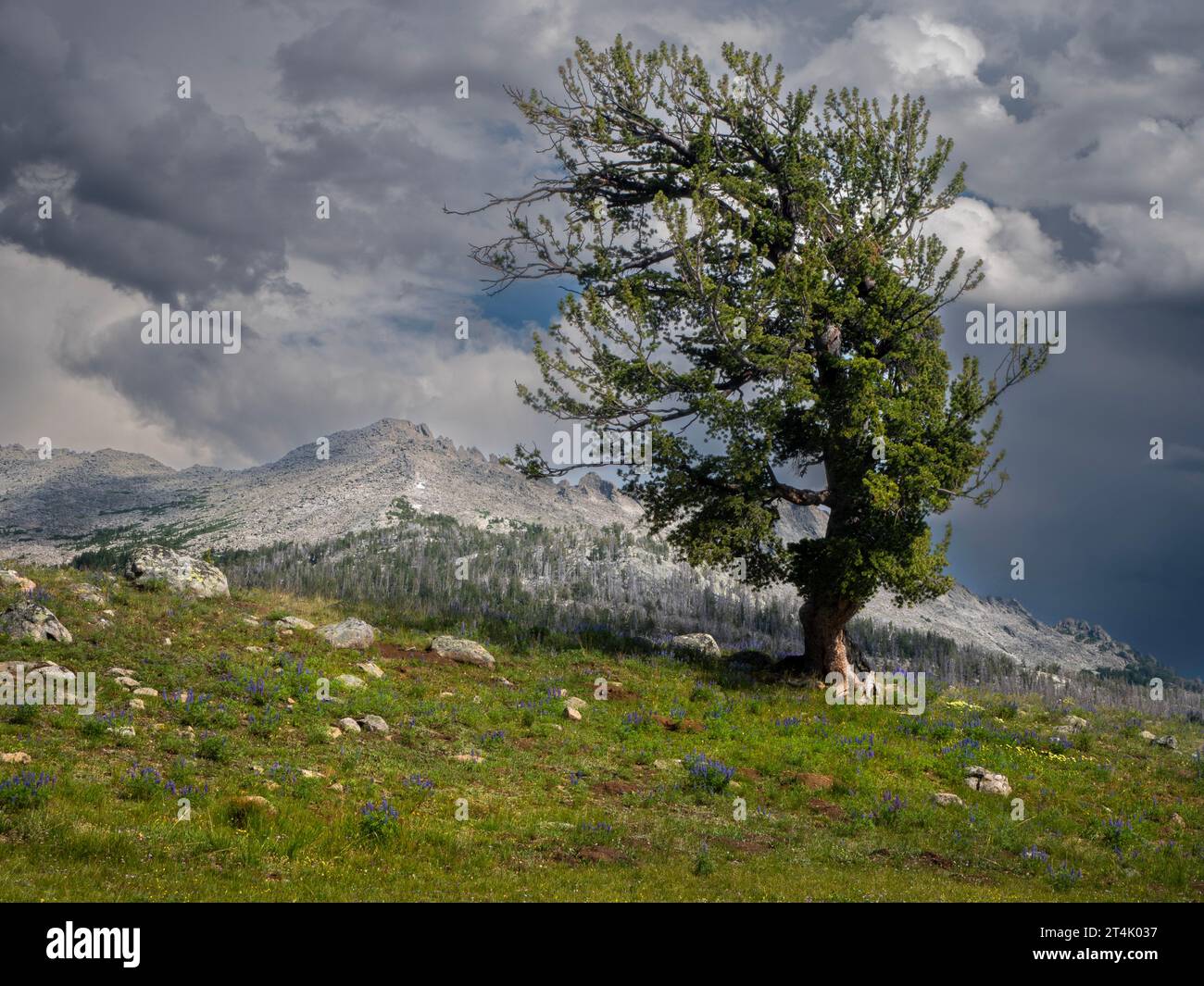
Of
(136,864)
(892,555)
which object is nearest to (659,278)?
(892,555)

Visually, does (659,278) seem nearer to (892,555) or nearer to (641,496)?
(641,496)

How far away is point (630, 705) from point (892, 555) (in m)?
11.2

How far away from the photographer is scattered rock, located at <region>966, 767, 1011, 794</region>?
22219mm

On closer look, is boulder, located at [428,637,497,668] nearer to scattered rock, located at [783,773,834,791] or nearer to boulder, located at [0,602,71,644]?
boulder, located at [0,602,71,644]

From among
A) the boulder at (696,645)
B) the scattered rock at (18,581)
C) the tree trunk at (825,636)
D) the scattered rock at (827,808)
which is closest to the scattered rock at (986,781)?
the scattered rock at (827,808)

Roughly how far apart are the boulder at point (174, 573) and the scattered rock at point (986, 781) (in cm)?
2399

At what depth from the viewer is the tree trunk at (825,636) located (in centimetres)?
3294

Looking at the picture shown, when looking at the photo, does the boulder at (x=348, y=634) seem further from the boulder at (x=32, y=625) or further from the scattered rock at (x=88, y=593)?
the boulder at (x=32, y=625)

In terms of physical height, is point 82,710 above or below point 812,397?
below

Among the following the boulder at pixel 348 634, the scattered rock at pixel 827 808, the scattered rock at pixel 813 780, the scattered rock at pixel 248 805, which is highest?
the boulder at pixel 348 634

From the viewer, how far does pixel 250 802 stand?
13.6 metres

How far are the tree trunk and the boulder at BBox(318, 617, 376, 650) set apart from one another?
52.9 ft

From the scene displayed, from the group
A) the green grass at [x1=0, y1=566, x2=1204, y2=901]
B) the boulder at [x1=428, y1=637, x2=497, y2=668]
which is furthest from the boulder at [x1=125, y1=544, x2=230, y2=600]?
the boulder at [x1=428, y1=637, x2=497, y2=668]

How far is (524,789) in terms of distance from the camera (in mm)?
18078
